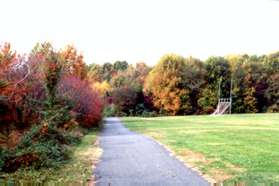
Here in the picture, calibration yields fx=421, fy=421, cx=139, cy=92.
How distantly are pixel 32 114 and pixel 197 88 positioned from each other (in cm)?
3333

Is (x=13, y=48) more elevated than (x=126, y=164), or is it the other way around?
(x=13, y=48)

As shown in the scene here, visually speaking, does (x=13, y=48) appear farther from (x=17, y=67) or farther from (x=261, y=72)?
(x=261, y=72)

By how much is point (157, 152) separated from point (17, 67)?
16.1 feet

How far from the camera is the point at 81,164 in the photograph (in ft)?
25.9

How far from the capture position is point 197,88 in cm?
4284

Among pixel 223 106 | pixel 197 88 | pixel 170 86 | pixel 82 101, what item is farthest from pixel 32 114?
pixel 197 88

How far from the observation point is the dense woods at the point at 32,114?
23.8 ft

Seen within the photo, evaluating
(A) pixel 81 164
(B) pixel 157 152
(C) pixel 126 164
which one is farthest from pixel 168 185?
(B) pixel 157 152

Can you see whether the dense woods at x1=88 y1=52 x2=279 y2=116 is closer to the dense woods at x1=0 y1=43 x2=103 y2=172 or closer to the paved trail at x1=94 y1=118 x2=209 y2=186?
the dense woods at x1=0 y1=43 x2=103 y2=172

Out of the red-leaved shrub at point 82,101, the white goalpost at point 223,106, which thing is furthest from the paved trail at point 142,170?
the white goalpost at point 223,106

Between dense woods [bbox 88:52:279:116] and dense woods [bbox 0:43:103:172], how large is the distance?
26.1 m

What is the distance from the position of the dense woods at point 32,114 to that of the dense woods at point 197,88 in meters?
26.1

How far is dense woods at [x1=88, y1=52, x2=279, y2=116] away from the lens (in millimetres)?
42344

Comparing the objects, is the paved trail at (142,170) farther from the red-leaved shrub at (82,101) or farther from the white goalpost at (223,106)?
the white goalpost at (223,106)
